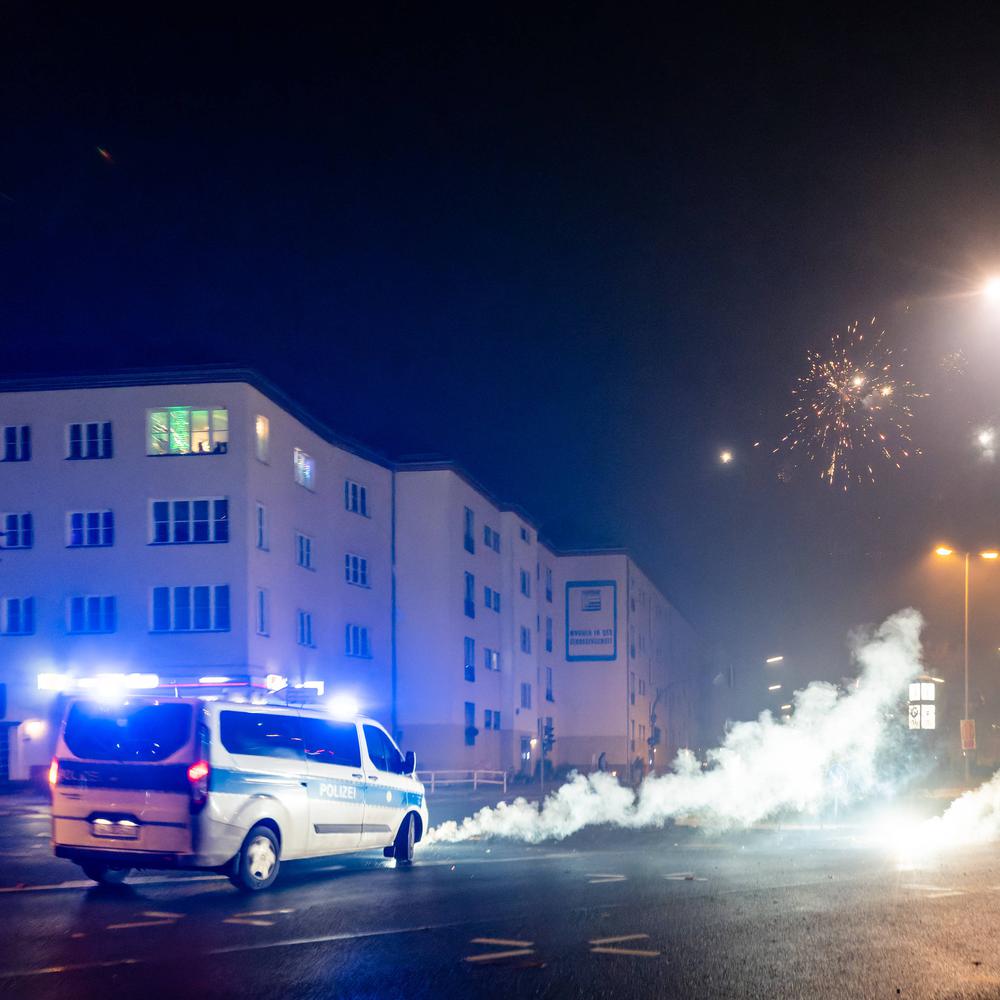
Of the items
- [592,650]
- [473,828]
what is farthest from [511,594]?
[473,828]

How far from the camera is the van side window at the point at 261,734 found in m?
14.2

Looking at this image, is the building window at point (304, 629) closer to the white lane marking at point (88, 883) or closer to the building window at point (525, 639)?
the building window at point (525, 639)

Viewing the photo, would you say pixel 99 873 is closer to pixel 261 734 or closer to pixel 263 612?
pixel 261 734

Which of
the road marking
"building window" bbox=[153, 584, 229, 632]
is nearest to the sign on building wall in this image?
"building window" bbox=[153, 584, 229, 632]

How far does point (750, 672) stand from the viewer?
110688 mm

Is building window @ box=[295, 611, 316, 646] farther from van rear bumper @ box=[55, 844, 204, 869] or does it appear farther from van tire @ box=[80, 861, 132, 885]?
van rear bumper @ box=[55, 844, 204, 869]

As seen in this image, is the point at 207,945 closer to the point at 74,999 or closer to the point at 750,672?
the point at 74,999

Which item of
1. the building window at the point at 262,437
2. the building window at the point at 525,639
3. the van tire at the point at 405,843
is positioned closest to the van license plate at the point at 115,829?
the van tire at the point at 405,843

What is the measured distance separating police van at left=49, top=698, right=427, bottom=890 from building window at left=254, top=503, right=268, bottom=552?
2713 cm

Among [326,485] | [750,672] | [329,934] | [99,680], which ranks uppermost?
[326,485]

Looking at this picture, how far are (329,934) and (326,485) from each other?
38.9m

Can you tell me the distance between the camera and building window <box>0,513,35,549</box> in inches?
1672

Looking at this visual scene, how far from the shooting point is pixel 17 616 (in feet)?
139

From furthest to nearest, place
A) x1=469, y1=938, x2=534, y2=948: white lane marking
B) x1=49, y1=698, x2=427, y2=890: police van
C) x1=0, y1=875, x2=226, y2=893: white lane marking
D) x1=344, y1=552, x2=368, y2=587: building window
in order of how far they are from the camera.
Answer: x1=344, y1=552, x2=368, y2=587: building window < x1=0, y1=875, x2=226, y2=893: white lane marking < x1=49, y1=698, x2=427, y2=890: police van < x1=469, y1=938, x2=534, y2=948: white lane marking
